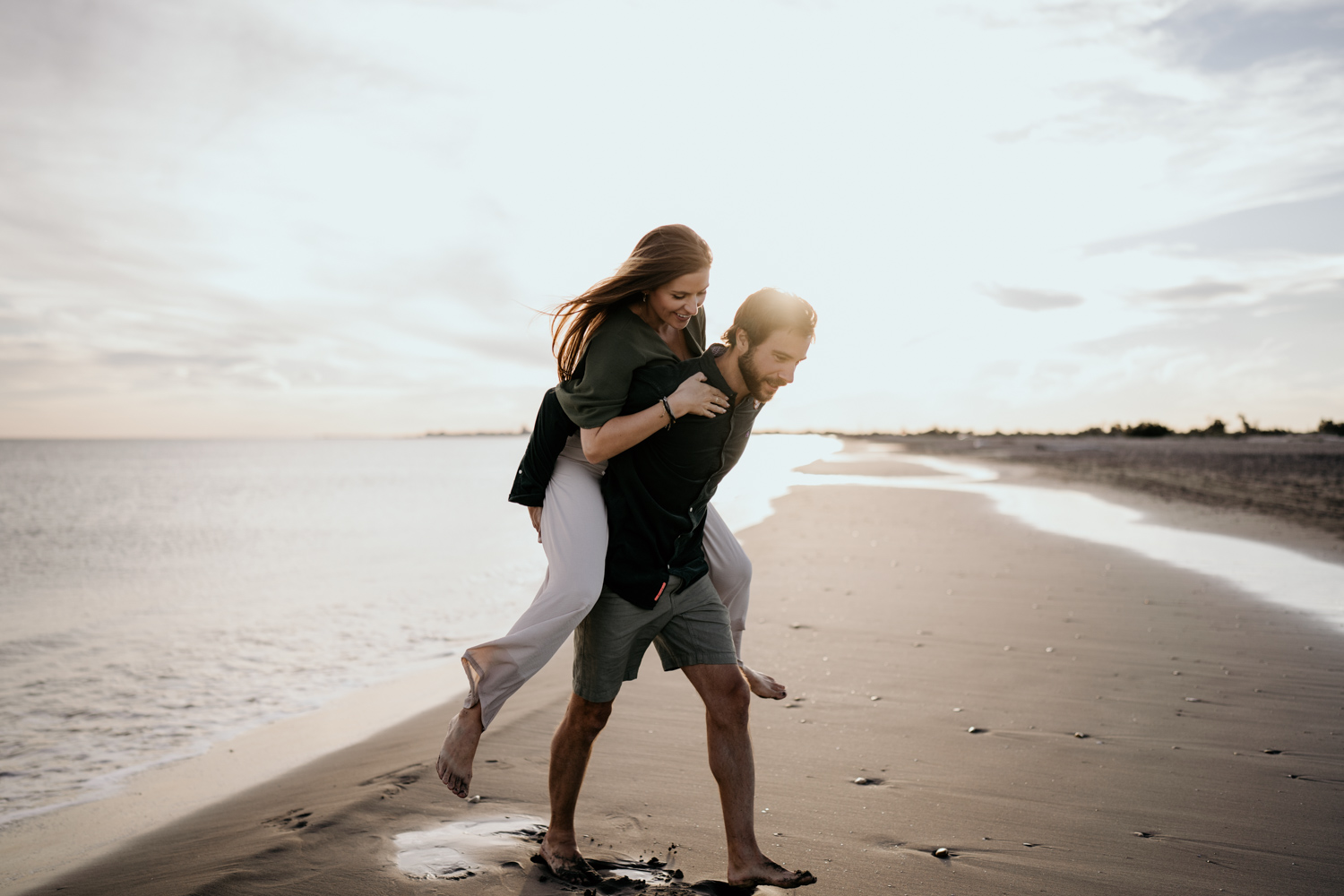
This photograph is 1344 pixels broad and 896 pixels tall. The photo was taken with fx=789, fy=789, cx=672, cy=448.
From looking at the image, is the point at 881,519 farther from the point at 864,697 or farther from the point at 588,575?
the point at 588,575

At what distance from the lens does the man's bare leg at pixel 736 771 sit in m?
2.62

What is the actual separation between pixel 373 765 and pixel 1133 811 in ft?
11.9

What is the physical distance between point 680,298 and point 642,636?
120cm

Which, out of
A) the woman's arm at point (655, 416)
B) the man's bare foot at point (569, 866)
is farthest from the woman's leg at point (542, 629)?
the man's bare foot at point (569, 866)

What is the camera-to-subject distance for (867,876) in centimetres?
287

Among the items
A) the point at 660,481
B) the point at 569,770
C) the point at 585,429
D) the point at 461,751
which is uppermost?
the point at 585,429

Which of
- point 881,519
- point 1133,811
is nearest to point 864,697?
point 1133,811

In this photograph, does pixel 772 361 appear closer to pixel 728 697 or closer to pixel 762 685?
pixel 728 697

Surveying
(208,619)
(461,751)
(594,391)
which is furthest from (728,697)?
(208,619)

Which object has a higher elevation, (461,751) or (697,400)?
(697,400)

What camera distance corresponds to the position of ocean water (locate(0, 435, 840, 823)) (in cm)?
526

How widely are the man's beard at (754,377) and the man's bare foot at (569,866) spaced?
178cm

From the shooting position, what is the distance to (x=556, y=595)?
2.62 metres

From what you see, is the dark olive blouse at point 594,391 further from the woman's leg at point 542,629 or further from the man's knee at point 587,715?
the man's knee at point 587,715
